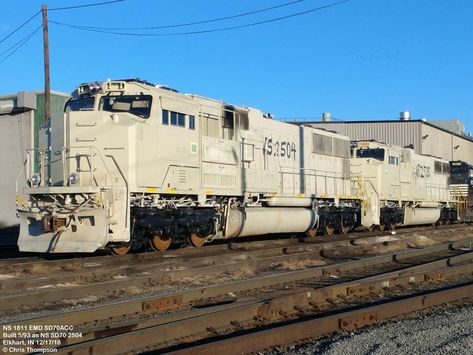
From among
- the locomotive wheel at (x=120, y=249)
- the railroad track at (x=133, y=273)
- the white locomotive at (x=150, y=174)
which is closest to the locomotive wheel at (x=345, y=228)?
the white locomotive at (x=150, y=174)

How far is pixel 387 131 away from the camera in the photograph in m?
48.0

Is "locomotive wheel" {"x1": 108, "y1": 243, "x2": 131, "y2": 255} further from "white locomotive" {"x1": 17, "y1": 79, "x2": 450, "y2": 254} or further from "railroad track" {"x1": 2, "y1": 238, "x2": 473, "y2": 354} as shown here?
"railroad track" {"x1": 2, "y1": 238, "x2": 473, "y2": 354}

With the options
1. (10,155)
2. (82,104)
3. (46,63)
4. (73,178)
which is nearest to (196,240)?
(73,178)

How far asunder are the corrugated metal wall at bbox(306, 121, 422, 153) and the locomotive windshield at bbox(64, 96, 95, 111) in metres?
35.8

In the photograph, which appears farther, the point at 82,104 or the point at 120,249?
the point at 120,249

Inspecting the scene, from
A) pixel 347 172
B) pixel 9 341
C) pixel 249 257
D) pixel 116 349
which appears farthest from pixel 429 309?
pixel 347 172

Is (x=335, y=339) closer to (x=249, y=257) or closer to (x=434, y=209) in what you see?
(x=249, y=257)

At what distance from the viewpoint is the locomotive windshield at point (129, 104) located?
488 inches

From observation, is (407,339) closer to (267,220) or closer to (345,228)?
(267,220)

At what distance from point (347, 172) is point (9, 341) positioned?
680 inches

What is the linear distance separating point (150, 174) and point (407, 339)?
777cm

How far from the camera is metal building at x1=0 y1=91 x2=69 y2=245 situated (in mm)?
22562

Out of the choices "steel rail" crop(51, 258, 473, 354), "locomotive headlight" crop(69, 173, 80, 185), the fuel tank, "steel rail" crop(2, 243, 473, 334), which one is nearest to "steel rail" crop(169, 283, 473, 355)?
Answer: "steel rail" crop(51, 258, 473, 354)

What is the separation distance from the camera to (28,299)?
7.68m
